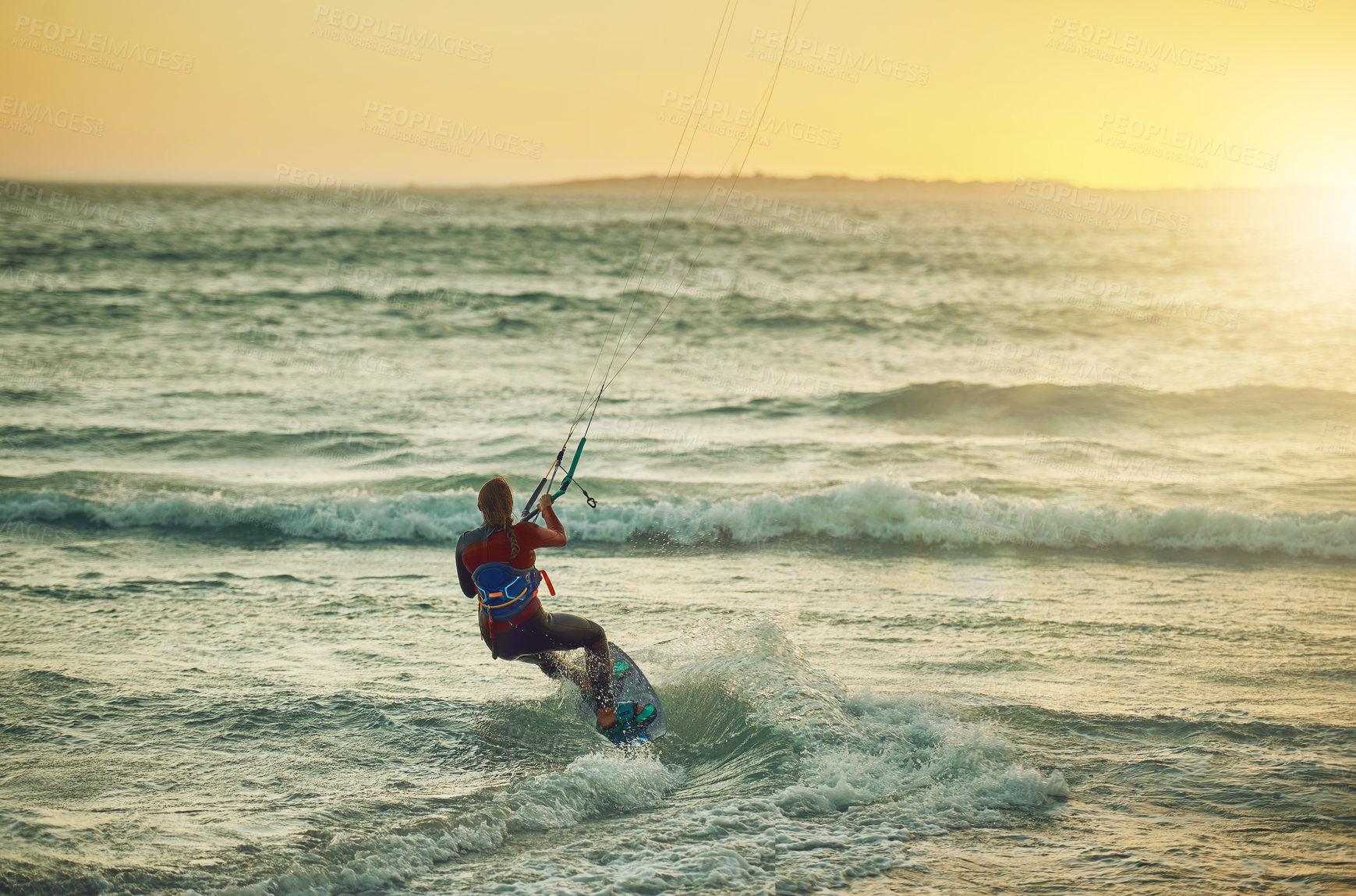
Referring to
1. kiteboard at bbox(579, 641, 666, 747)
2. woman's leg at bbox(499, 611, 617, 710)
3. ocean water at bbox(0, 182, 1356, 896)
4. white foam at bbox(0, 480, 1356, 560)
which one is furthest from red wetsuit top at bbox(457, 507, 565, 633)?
white foam at bbox(0, 480, 1356, 560)

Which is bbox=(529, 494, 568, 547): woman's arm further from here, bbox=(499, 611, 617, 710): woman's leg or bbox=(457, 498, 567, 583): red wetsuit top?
bbox=(499, 611, 617, 710): woman's leg

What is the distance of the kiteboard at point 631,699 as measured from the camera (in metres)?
6.38

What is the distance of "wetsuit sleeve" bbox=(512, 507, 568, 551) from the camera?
5.87 meters

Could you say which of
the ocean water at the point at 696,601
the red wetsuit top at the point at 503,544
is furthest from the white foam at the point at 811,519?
the red wetsuit top at the point at 503,544

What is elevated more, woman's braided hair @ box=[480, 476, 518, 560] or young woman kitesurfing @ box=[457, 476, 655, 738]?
woman's braided hair @ box=[480, 476, 518, 560]

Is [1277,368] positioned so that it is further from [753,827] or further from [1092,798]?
[753,827]

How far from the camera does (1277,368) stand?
73.7 ft

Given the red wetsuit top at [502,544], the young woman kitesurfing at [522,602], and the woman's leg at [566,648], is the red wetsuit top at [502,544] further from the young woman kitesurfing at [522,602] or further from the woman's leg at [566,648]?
the woman's leg at [566,648]

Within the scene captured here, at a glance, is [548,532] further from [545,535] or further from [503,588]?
[503,588]

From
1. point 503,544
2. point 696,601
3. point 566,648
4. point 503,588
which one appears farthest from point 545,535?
point 696,601

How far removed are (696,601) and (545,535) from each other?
3.94m

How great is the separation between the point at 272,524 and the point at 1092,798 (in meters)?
10.4

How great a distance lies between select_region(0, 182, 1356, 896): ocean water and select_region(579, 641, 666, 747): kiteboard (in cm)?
17

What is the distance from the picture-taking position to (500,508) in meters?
5.85
